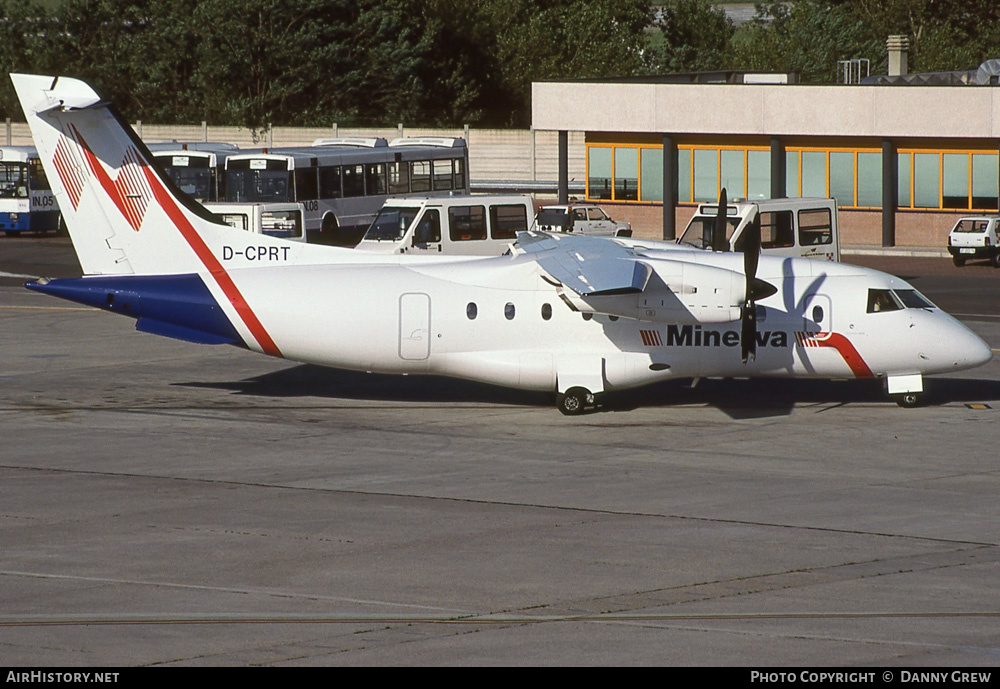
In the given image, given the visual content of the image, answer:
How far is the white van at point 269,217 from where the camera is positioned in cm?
4562

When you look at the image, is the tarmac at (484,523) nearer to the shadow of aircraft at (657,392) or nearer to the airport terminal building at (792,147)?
the shadow of aircraft at (657,392)

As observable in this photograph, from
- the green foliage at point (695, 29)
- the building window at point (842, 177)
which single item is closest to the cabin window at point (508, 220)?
the building window at point (842, 177)

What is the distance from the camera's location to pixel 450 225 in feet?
128

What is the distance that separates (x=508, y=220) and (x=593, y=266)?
17.1 m

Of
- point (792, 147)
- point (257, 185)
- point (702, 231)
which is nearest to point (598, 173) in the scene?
point (792, 147)

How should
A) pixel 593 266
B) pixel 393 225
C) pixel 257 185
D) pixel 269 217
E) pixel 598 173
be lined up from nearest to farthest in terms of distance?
pixel 593 266, pixel 393 225, pixel 269 217, pixel 257 185, pixel 598 173

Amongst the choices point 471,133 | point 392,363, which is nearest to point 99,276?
point 392,363

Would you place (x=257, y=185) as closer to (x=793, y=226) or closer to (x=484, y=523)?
(x=793, y=226)

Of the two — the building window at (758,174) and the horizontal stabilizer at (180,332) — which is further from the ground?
the building window at (758,174)

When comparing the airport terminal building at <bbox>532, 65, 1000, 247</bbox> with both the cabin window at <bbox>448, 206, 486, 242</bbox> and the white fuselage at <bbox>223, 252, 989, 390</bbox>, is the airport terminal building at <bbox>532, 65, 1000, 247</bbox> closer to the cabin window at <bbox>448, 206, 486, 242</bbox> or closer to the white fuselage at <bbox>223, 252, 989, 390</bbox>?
the cabin window at <bbox>448, 206, 486, 242</bbox>

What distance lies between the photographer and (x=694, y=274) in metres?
23.7

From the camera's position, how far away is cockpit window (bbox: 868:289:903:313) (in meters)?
24.9

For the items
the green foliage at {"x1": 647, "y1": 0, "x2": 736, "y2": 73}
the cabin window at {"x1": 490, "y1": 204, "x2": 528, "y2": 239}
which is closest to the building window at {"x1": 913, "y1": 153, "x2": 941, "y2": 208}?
the cabin window at {"x1": 490, "y1": 204, "x2": 528, "y2": 239}

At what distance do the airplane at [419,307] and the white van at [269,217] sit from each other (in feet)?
66.3
